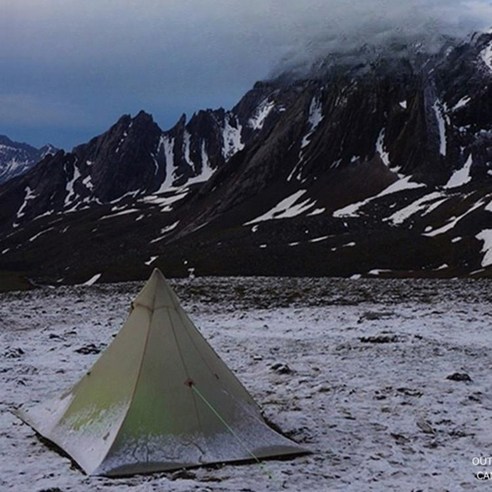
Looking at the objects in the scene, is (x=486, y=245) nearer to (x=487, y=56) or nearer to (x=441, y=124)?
(x=441, y=124)

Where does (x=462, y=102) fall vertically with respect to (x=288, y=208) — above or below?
above

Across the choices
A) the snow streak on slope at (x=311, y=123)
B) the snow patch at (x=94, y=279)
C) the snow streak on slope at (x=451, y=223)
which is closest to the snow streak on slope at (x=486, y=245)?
the snow streak on slope at (x=451, y=223)

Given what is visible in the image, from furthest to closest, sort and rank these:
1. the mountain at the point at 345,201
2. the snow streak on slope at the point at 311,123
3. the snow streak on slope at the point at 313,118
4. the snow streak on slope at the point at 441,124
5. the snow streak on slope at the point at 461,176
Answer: the snow streak on slope at the point at 313,118 < the snow streak on slope at the point at 311,123 < the snow streak on slope at the point at 441,124 < the snow streak on slope at the point at 461,176 < the mountain at the point at 345,201

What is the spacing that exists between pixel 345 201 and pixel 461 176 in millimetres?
30092

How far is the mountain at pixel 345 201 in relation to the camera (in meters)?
87.0

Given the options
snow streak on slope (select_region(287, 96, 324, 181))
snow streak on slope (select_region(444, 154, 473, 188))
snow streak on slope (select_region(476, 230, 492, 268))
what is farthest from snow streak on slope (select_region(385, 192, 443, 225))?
snow streak on slope (select_region(287, 96, 324, 181))

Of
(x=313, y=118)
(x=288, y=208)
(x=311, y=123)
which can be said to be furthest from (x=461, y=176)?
(x=313, y=118)

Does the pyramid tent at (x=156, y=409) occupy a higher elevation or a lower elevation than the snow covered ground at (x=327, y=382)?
higher

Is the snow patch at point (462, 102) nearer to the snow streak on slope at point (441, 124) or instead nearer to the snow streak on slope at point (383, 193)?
the snow streak on slope at point (441, 124)

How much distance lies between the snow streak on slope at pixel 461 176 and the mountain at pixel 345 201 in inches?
17.6

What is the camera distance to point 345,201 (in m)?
138

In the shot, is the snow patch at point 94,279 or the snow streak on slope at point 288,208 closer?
the snow patch at point 94,279

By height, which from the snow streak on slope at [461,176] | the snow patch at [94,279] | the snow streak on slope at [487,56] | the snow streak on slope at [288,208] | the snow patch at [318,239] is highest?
the snow streak on slope at [487,56]

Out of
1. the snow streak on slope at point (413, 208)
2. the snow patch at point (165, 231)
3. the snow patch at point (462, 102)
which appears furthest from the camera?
the snow patch at point (462, 102)
